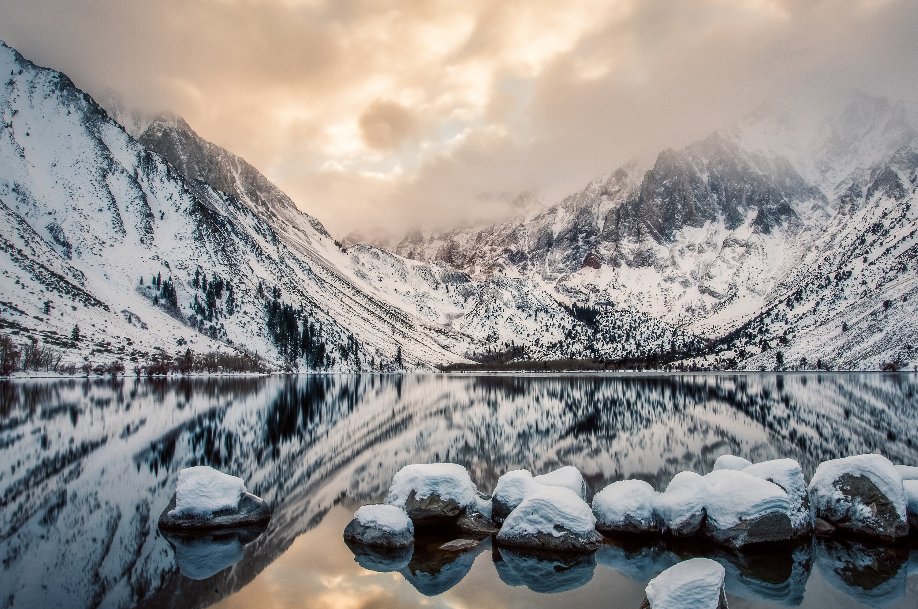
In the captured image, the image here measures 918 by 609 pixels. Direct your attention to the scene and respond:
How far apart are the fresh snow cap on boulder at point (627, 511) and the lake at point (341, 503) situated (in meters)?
1.19

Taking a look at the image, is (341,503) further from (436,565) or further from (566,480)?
(566,480)

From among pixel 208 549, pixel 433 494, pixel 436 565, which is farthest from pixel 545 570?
pixel 208 549

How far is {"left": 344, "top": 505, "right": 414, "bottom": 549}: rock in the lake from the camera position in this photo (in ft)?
72.8

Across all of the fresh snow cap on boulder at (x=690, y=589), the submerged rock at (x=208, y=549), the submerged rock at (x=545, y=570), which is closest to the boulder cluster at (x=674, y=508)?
the submerged rock at (x=545, y=570)

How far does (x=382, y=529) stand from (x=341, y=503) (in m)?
7.41

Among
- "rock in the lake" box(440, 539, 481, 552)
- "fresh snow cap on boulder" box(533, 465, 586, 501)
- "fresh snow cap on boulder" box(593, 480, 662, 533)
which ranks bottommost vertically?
"rock in the lake" box(440, 539, 481, 552)

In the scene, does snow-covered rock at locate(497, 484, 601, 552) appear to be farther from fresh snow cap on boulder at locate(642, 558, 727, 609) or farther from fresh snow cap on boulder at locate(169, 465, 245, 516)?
fresh snow cap on boulder at locate(169, 465, 245, 516)

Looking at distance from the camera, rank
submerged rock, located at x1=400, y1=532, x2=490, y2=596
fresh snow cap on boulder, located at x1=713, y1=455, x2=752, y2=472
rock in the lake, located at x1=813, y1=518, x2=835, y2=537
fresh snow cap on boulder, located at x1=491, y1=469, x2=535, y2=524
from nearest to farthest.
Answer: submerged rock, located at x1=400, y1=532, x2=490, y2=596 → rock in the lake, located at x1=813, y1=518, x2=835, y2=537 → fresh snow cap on boulder, located at x1=491, y1=469, x2=535, y2=524 → fresh snow cap on boulder, located at x1=713, y1=455, x2=752, y2=472

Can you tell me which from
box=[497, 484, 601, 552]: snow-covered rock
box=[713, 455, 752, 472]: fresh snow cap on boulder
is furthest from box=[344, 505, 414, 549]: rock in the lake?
box=[713, 455, 752, 472]: fresh snow cap on boulder

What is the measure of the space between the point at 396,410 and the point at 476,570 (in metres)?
63.3

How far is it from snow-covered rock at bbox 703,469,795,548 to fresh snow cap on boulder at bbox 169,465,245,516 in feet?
63.6

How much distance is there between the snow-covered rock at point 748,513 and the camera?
878 inches

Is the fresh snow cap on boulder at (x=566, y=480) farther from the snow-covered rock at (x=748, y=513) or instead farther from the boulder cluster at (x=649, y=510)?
the snow-covered rock at (x=748, y=513)

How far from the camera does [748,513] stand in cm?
2264
